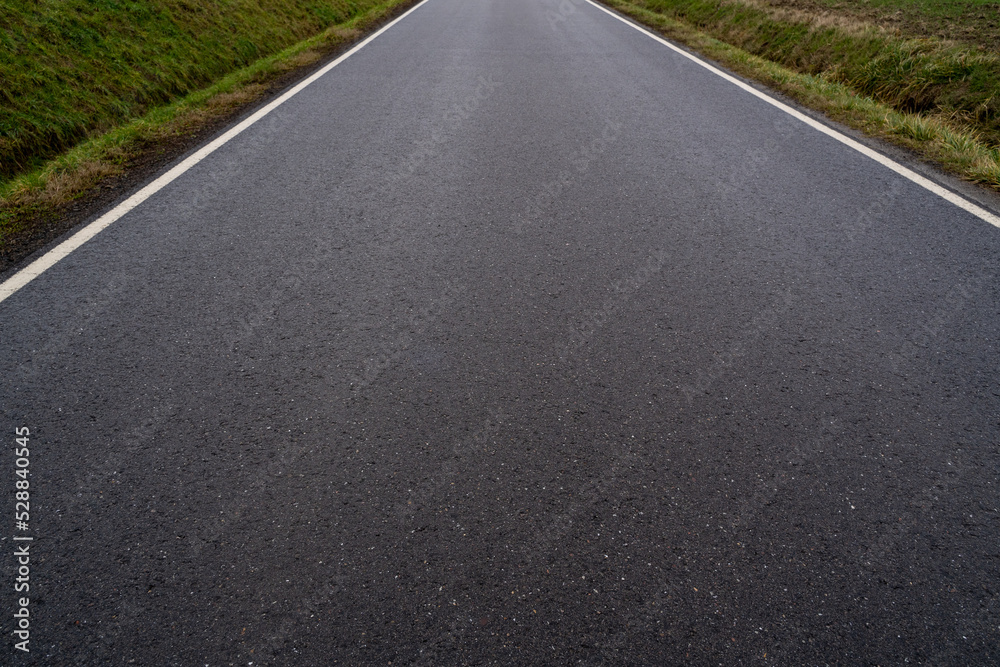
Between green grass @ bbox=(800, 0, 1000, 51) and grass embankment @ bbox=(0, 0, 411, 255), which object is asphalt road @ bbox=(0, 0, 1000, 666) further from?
green grass @ bbox=(800, 0, 1000, 51)

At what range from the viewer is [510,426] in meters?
2.50

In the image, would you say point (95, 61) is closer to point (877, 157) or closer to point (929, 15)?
point (877, 157)

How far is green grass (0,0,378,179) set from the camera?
5539mm

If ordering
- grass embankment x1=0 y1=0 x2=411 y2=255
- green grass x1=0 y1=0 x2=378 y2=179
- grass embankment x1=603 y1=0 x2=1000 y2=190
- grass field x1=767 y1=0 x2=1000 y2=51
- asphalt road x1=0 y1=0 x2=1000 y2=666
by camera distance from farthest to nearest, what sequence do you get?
1. grass field x1=767 y1=0 x2=1000 y2=51
2. grass embankment x1=603 y1=0 x2=1000 y2=190
3. green grass x1=0 y1=0 x2=378 y2=179
4. grass embankment x1=0 y1=0 x2=411 y2=255
5. asphalt road x1=0 y1=0 x2=1000 y2=666

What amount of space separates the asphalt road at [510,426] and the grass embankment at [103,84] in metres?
1.05

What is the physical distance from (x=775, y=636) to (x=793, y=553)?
1.12 feet

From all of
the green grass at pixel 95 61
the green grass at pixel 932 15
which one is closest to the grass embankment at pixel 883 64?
the green grass at pixel 932 15

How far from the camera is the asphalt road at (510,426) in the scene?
1788 millimetres

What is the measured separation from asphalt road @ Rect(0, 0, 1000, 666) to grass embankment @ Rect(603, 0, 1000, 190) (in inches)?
76.2

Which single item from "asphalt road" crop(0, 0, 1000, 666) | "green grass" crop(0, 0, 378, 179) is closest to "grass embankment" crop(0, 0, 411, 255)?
"green grass" crop(0, 0, 378, 179)

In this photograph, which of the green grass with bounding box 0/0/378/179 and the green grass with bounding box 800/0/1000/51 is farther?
the green grass with bounding box 800/0/1000/51

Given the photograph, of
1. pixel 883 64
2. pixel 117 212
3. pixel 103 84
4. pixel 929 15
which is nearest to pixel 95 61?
pixel 103 84

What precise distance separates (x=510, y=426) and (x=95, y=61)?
740 centimetres

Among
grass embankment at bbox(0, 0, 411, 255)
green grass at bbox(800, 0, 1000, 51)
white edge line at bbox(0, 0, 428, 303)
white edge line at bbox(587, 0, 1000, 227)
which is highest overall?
grass embankment at bbox(0, 0, 411, 255)
